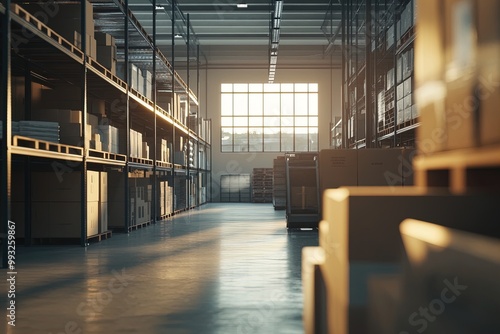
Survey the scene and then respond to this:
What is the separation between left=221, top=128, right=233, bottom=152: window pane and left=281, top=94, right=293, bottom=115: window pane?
262cm

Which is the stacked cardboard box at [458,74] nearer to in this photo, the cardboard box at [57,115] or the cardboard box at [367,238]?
the cardboard box at [367,238]

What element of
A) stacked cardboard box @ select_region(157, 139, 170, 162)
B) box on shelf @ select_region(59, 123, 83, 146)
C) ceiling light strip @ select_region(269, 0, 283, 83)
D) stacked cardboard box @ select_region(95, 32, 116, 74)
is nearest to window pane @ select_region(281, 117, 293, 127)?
ceiling light strip @ select_region(269, 0, 283, 83)

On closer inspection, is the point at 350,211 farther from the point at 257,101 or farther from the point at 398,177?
the point at 257,101

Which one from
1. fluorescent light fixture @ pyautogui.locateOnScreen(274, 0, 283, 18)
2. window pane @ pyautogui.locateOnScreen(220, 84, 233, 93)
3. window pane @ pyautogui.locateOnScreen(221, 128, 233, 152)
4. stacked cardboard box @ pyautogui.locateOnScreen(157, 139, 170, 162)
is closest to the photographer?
fluorescent light fixture @ pyautogui.locateOnScreen(274, 0, 283, 18)

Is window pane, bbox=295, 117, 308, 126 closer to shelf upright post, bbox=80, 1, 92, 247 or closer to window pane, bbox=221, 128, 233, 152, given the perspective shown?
window pane, bbox=221, 128, 233, 152

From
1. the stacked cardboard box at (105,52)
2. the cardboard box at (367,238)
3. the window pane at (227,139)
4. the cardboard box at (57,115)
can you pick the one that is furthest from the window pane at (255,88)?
the cardboard box at (367,238)

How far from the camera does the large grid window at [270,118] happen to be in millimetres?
27219

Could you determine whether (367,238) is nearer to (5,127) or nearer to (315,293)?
(315,293)

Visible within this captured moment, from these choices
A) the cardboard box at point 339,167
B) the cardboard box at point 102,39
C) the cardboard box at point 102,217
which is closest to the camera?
the cardboard box at point 102,217

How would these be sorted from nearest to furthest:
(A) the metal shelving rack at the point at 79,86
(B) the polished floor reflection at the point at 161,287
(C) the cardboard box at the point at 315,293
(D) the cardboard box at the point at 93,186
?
(C) the cardboard box at the point at 315,293 → (B) the polished floor reflection at the point at 161,287 → (A) the metal shelving rack at the point at 79,86 → (D) the cardboard box at the point at 93,186

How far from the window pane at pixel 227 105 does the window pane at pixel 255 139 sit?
52.5 inches

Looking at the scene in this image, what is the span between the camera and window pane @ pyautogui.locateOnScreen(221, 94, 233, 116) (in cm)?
2722

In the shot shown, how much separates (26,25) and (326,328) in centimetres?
516

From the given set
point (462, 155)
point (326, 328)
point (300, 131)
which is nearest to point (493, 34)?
point (462, 155)
